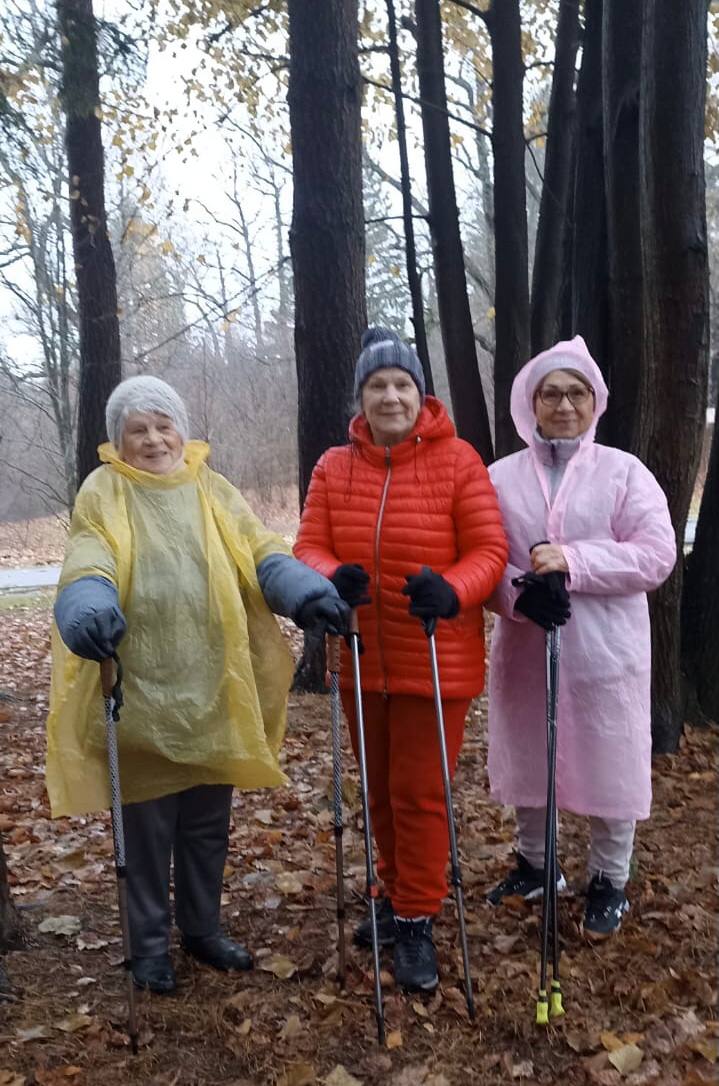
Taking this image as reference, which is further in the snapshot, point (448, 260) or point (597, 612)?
point (448, 260)

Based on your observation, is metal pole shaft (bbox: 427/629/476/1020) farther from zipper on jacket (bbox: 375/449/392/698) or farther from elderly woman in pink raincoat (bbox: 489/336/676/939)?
elderly woman in pink raincoat (bbox: 489/336/676/939)

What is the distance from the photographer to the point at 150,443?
10.4 ft

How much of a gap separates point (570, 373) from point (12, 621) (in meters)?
10.8

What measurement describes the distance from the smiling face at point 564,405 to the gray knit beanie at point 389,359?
494 millimetres

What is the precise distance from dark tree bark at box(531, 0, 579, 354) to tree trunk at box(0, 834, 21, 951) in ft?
23.0

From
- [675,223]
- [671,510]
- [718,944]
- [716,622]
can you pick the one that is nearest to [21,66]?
[675,223]

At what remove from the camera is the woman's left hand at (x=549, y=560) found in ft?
10.4

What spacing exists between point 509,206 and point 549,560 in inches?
261

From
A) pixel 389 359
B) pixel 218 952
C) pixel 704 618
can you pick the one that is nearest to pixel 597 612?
pixel 389 359

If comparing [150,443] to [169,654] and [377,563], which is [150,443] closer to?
[169,654]

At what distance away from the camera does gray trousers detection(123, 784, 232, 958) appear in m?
3.18

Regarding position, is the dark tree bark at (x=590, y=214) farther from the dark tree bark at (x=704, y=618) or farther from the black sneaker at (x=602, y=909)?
the black sneaker at (x=602, y=909)

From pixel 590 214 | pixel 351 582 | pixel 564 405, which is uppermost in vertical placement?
pixel 590 214

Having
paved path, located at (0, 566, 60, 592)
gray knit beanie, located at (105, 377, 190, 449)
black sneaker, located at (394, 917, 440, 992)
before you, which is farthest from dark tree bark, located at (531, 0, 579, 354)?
paved path, located at (0, 566, 60, 592)
